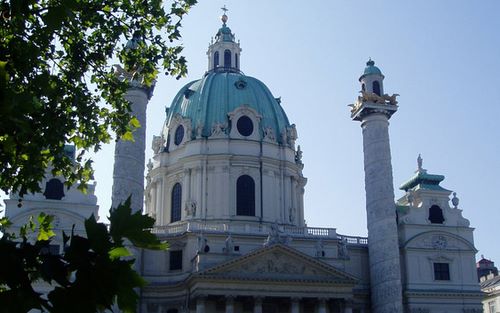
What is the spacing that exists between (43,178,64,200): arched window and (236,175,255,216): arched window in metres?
14.7

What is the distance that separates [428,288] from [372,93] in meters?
16.1

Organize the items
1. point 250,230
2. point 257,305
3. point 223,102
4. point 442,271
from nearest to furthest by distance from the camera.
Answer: point 257,305, point 250,230, point 442,271, point 223,102

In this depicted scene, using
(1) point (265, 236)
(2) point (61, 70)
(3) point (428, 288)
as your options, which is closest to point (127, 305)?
(2) point (61, 70)

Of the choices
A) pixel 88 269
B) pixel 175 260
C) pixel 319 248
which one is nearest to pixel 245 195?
pixel 319 248

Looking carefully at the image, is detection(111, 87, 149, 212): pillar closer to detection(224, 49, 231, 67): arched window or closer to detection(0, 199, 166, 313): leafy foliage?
detection(224, 49, 231, 67): arched window

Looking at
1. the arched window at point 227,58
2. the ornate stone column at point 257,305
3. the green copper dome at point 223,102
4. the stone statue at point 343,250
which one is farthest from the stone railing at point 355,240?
the arched window at point 227,58

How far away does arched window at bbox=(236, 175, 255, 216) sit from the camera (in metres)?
55.6

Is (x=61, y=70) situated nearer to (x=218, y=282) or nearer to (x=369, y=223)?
(x=218, y=282)

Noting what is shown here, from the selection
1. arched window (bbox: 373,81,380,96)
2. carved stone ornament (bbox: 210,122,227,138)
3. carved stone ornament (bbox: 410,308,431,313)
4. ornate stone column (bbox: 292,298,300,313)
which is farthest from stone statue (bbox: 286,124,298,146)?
carved stone ornament (bbox: 410,308,431,313)

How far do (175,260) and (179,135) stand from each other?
44.8 feet

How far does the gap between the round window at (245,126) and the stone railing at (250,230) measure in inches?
352

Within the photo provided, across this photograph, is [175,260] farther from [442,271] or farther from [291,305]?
[442,271]

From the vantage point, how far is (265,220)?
55.2 m

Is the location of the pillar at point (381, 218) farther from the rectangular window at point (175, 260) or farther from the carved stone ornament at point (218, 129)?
the rectangular window at point (175, 260)
